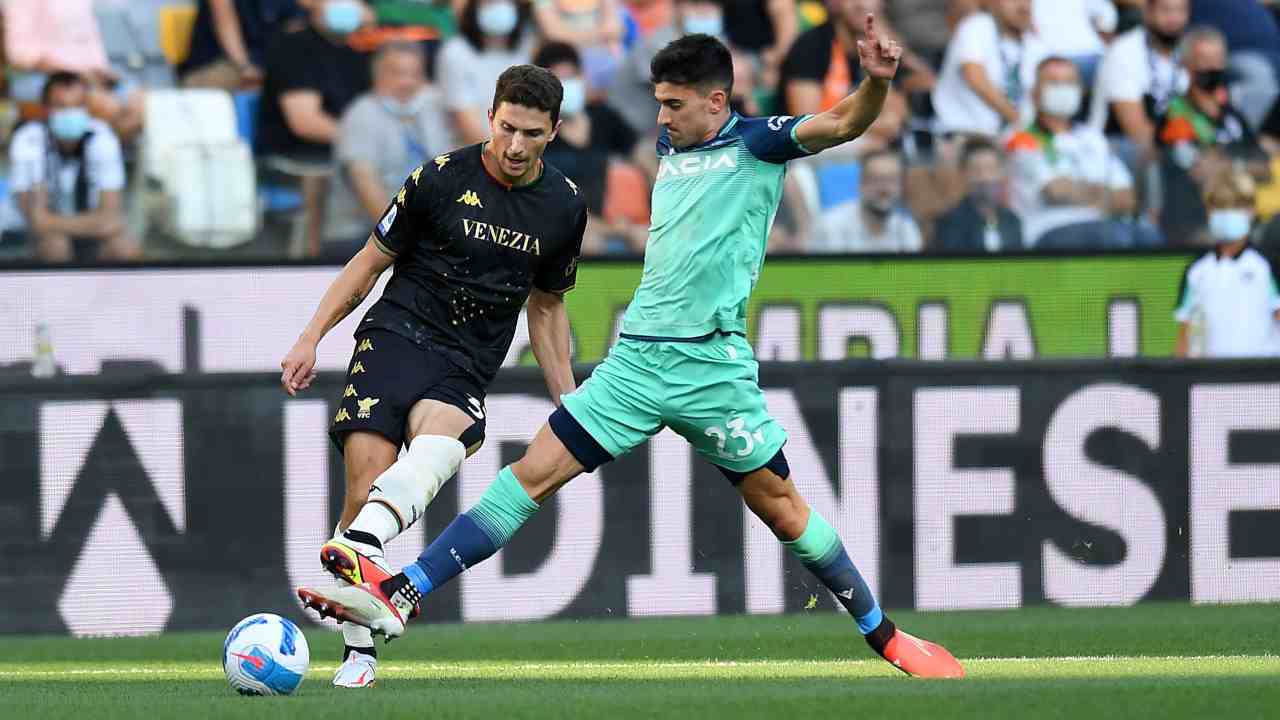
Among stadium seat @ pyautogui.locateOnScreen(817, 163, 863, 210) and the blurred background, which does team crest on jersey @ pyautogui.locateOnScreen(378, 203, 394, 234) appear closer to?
the blurred background

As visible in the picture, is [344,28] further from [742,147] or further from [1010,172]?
[742,147]

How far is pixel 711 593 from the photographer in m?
8.80

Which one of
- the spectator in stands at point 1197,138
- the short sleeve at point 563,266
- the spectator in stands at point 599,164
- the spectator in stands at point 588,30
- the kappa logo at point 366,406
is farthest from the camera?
the spectator in stands at point 588,30

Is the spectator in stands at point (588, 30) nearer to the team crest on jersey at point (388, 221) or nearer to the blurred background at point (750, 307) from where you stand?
the blurred background at point (750, 307)

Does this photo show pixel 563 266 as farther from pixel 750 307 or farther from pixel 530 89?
pixel 750 307

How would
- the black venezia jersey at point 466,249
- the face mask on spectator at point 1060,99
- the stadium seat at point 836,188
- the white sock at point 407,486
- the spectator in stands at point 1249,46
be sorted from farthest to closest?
the spectator in stands at point 1249,46 → the face mask on spectator at point 1060,99 → the stadium seat at point 836,188 → the black venezia jersey at point 466,249 → the white sock at point 407,486

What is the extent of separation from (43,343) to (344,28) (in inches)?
95.9

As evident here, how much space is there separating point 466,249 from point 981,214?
544 cm

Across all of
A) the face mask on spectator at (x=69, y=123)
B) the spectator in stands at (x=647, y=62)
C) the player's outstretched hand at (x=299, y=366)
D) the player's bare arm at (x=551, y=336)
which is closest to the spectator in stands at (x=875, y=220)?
the spectator in stands at (x=647, y=62)

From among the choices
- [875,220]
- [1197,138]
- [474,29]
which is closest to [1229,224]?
[1197,138]

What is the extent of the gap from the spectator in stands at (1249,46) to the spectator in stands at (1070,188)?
1120mm

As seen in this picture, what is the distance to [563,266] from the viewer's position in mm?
6430

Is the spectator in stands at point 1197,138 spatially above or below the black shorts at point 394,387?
above

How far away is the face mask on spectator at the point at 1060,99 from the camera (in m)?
11.3
